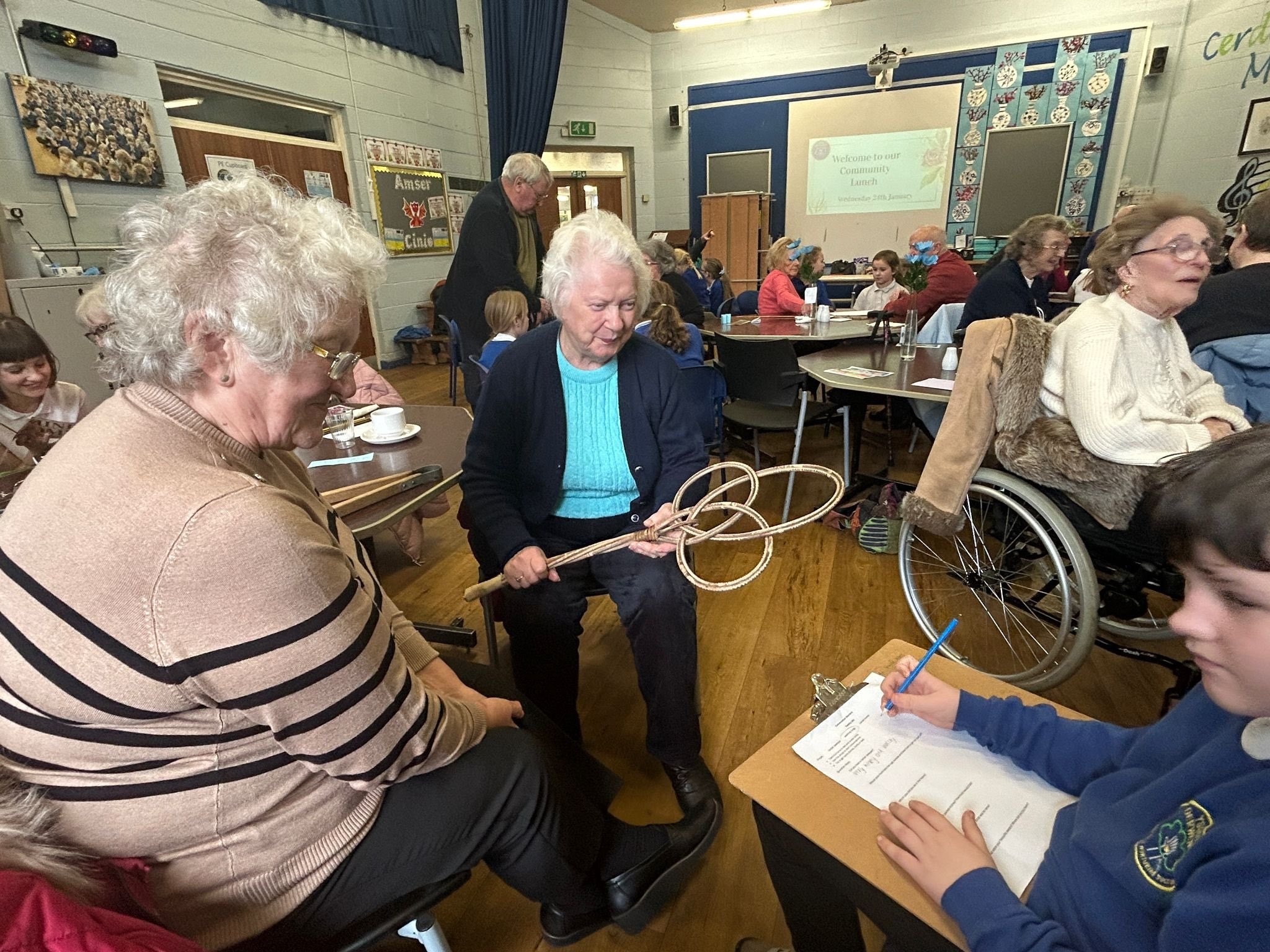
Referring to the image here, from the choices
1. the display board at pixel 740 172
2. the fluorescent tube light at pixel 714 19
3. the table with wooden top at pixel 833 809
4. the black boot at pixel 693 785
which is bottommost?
the black boot at pixel 693 785

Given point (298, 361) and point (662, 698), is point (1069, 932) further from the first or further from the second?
point (298, 361)

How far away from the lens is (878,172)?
7547mm

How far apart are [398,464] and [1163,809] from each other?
151cm

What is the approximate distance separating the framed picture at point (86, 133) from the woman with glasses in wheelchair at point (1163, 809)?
4.85m

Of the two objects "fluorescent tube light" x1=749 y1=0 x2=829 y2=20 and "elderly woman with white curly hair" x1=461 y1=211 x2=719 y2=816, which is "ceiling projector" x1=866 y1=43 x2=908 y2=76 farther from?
"elderly woman with white curly hair" x1=461 y1=211 x2=719 y2=816

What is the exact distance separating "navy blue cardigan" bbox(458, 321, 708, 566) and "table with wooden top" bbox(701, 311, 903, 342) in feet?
5.52

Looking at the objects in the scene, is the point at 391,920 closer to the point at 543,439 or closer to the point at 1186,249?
the point at 543,439

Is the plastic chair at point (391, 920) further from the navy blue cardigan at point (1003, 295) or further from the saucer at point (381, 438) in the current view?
the navy blue cardigan at point (1003, 295)

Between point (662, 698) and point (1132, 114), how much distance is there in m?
8.26

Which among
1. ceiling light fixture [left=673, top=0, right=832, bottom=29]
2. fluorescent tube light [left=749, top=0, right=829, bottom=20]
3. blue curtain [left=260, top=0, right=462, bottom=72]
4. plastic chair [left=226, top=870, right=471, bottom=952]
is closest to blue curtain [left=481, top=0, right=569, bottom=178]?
blue curtain [left=260, top=0, right=462, bottom=72]

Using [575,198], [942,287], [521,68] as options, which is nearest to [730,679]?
[942,287]

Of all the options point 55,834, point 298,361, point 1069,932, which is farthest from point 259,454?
point 1069,932

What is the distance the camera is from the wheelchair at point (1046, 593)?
61.7 inches

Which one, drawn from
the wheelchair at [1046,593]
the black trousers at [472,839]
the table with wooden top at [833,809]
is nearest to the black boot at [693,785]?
the black trousers at [472,839]
